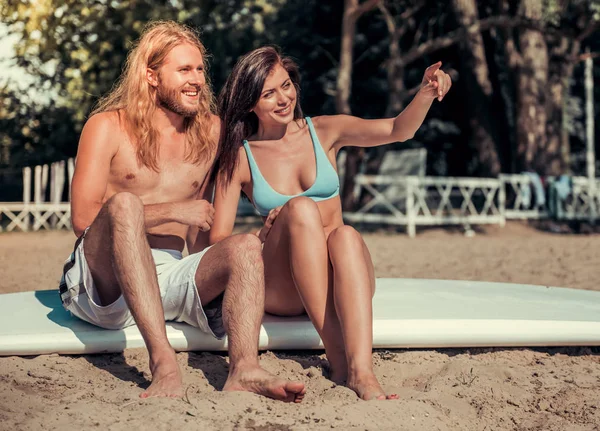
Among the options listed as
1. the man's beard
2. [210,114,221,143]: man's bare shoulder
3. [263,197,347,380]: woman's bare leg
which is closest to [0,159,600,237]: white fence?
[210,114,221,143]: man's bare shoulder

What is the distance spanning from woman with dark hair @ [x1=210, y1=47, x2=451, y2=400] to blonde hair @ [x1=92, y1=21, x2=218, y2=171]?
0.14m

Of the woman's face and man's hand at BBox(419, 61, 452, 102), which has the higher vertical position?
man's hand at BBox(419, 61, 452, 102)

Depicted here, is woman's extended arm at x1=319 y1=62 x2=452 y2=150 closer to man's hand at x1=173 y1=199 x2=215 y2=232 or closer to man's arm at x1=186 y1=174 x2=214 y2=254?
man's arm at x1=186 y1=174 x2=214 y2=254

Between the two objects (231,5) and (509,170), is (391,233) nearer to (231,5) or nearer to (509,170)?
(509,170)

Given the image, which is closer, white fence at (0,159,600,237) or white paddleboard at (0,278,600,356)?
white paddleboard at (0,278,600,356)

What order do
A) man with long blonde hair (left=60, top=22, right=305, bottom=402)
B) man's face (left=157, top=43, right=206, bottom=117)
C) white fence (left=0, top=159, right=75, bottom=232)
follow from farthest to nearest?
white fence (left=0, top=159, right=75, bottom=232) < man's face (left=157, top=43, right=206, bottom=117) < man with long blonde hair (left=60, top=22, right=305, bottom=402)

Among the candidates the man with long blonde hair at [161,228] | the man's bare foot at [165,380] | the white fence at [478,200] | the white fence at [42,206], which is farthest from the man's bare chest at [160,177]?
the white fence at [42,206]

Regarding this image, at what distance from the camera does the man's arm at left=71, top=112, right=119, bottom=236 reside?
10.5ft

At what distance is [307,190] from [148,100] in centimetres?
80

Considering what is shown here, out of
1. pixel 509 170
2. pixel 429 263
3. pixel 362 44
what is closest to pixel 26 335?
pixel 429 263

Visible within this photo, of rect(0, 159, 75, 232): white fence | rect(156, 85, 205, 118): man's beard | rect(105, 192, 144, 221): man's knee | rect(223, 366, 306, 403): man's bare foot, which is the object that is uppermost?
rect(156, 85, 205, 118): man's beard

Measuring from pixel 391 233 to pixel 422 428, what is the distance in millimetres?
11614

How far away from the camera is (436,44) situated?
1406cm

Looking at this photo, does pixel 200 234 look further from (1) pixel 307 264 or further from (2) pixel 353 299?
(2) pixel 353 299
